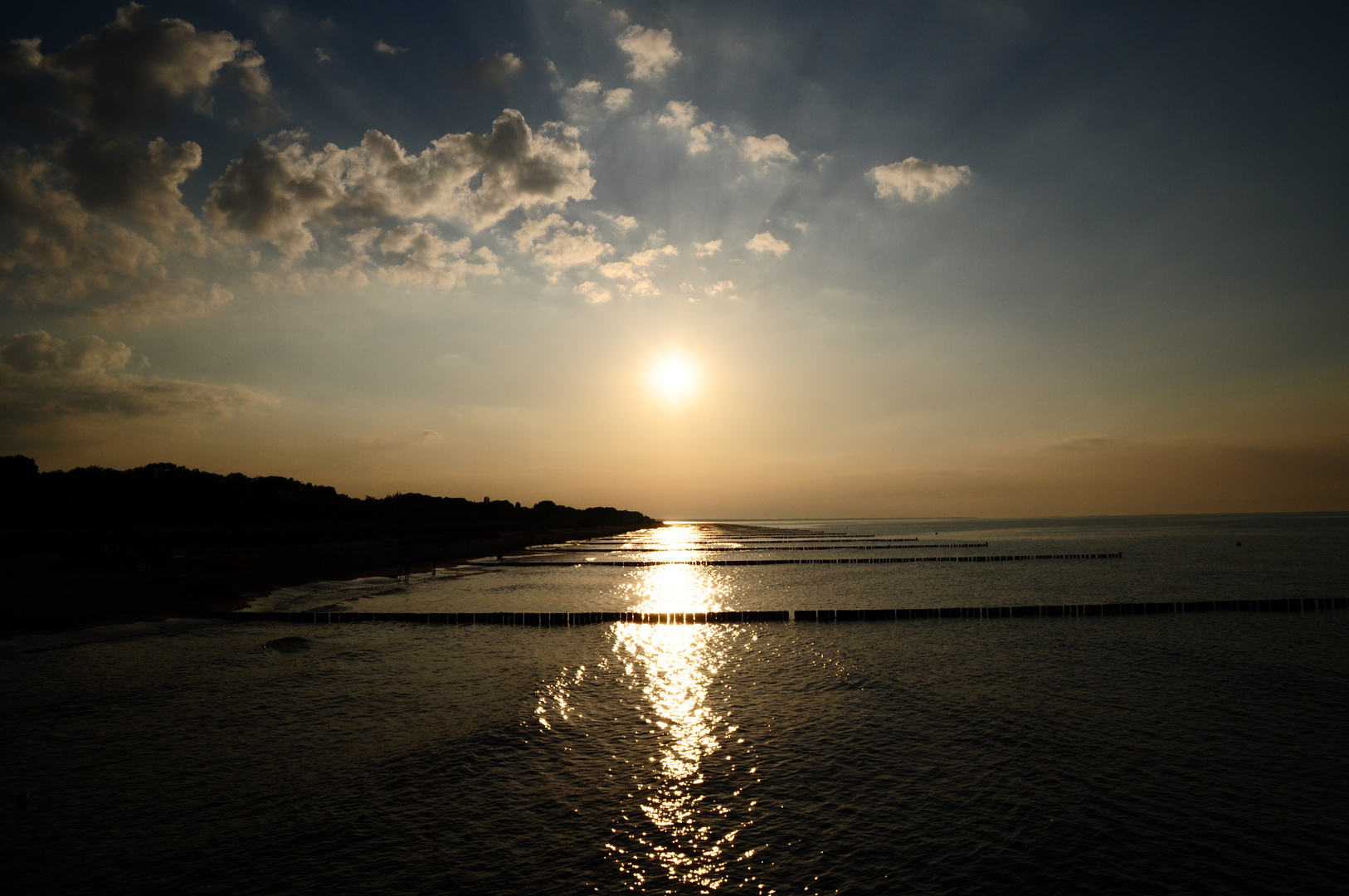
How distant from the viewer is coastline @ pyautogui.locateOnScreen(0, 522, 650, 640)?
32.5 m

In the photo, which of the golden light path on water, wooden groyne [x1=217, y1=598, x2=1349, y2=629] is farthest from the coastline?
the golden light path on water

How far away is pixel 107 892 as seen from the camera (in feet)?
33.2

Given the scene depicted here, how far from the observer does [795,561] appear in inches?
3388

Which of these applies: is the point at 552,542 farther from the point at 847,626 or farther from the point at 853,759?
the point at 853,759

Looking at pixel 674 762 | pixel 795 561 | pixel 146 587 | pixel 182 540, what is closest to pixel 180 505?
pixel 182 540

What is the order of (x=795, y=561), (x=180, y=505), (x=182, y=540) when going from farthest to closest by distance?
(x=180, y=505), (x=795, y=561), (x=182, y=540)

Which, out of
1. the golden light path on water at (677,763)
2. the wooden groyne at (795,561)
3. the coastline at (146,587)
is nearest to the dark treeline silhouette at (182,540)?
the coastline at (146,587)

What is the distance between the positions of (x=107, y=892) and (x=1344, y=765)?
24.5m

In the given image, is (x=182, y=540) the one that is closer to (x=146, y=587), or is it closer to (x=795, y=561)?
(x=146, y=587)

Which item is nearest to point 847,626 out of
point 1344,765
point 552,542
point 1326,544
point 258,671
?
point 1344,765

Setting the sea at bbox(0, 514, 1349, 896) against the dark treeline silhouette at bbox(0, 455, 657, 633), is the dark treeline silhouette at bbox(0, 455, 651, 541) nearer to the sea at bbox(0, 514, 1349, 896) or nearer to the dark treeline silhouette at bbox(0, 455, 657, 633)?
the dark treeline silhouette at bbox(0, 455, 657, 633)

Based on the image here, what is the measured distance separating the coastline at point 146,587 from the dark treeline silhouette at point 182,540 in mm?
103

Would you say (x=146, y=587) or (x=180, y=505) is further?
(x=180, y=505)

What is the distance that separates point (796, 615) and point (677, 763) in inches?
951
